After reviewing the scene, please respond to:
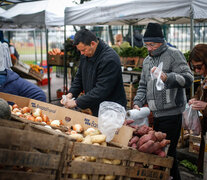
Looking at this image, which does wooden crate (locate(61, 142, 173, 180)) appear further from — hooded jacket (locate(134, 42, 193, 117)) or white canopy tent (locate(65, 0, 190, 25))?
white canopy tent (locate(65, 0, 190, 25))

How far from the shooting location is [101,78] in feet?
11.2

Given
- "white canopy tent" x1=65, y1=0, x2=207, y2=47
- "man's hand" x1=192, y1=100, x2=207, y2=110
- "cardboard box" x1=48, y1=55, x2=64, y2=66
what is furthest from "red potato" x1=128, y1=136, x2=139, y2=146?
"cardboard box" x1=48, y1=55, x2=64, y2=66

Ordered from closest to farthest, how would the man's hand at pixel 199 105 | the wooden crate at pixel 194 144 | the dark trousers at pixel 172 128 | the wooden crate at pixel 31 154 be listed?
the wooden crate at pixel 31 154, the man's hand at pixel 199 105, the dark trousers at pixel 172 128, the wooden crate at pixel 194 144

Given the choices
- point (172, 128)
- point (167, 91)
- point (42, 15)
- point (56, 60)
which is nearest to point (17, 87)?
point (167, 91)

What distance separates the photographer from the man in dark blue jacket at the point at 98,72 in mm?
3369

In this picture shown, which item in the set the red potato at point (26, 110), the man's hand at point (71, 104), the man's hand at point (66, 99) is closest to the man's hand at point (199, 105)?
the man's hand at point (71, 104)

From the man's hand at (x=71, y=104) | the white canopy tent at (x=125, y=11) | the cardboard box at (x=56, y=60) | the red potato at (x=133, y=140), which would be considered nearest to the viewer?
the red potato at (x=133, y=140)

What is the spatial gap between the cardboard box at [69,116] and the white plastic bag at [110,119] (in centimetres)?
9

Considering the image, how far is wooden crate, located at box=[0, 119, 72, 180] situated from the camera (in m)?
1.88

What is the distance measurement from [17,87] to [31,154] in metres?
2.34

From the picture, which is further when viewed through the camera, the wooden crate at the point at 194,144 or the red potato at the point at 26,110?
the wooden crate at the point at 194,144

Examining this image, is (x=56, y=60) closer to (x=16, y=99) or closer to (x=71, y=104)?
(x=16, y=99)

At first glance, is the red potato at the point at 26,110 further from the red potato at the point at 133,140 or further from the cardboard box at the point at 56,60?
the cardboard box at the point at 56,60

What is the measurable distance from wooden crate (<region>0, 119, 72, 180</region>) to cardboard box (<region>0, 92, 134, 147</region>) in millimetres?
666
